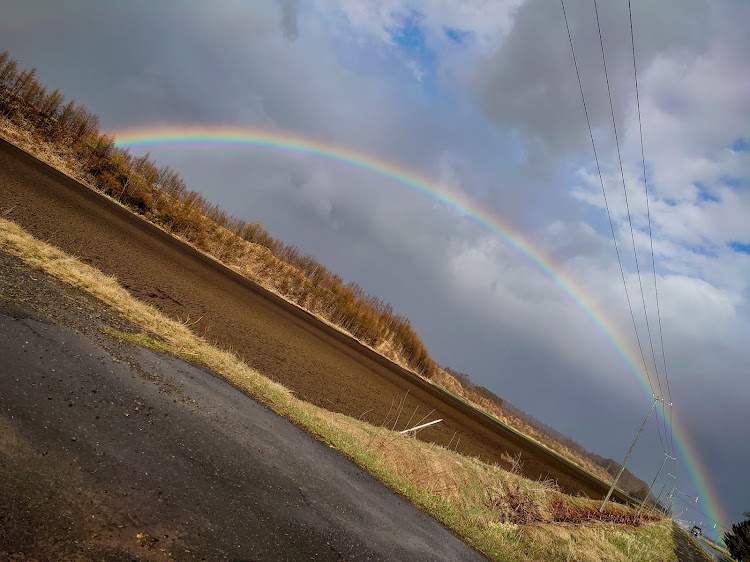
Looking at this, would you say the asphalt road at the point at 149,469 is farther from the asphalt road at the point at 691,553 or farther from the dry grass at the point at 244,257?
the dry grass at the point at 244,257

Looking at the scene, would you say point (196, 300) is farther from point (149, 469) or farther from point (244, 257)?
point (244, 257)

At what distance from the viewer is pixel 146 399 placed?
26.0ft

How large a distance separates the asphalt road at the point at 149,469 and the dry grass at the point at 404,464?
1.25 metres

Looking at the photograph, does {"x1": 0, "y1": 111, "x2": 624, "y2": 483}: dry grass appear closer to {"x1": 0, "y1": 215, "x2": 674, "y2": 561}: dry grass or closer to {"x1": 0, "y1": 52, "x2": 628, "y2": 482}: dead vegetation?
{"x1": 0, "y1": 52, "x2": 628, "y2": 482}: dead vegetation

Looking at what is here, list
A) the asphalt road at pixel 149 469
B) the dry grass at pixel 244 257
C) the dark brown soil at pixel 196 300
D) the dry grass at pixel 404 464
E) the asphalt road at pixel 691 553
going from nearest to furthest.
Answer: the asphalt road at pixel 149 469 < the dry grass at pixel 404 464 < the dark brown soil at pixel 196 300 < the asphalt road at pixel 691 553 < the dry grass at pixel 244 257

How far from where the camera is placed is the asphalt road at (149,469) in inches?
173

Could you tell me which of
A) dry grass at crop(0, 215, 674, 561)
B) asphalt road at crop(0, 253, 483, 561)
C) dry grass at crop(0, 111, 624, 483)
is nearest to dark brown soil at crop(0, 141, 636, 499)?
dry grass at crop(0, 215, 674, 561)

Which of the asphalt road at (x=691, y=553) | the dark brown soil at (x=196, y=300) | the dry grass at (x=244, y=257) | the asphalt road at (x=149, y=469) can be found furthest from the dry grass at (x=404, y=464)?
the dry grass at (x=244, y=257)

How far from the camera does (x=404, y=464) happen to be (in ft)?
46.3

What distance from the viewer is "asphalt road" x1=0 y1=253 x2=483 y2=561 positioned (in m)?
4.39

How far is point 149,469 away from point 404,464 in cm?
987

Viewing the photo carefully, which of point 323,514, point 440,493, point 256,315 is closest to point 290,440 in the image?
point 323,514

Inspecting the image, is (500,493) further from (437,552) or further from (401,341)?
(401,341)

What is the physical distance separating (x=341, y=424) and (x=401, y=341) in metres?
93.9
